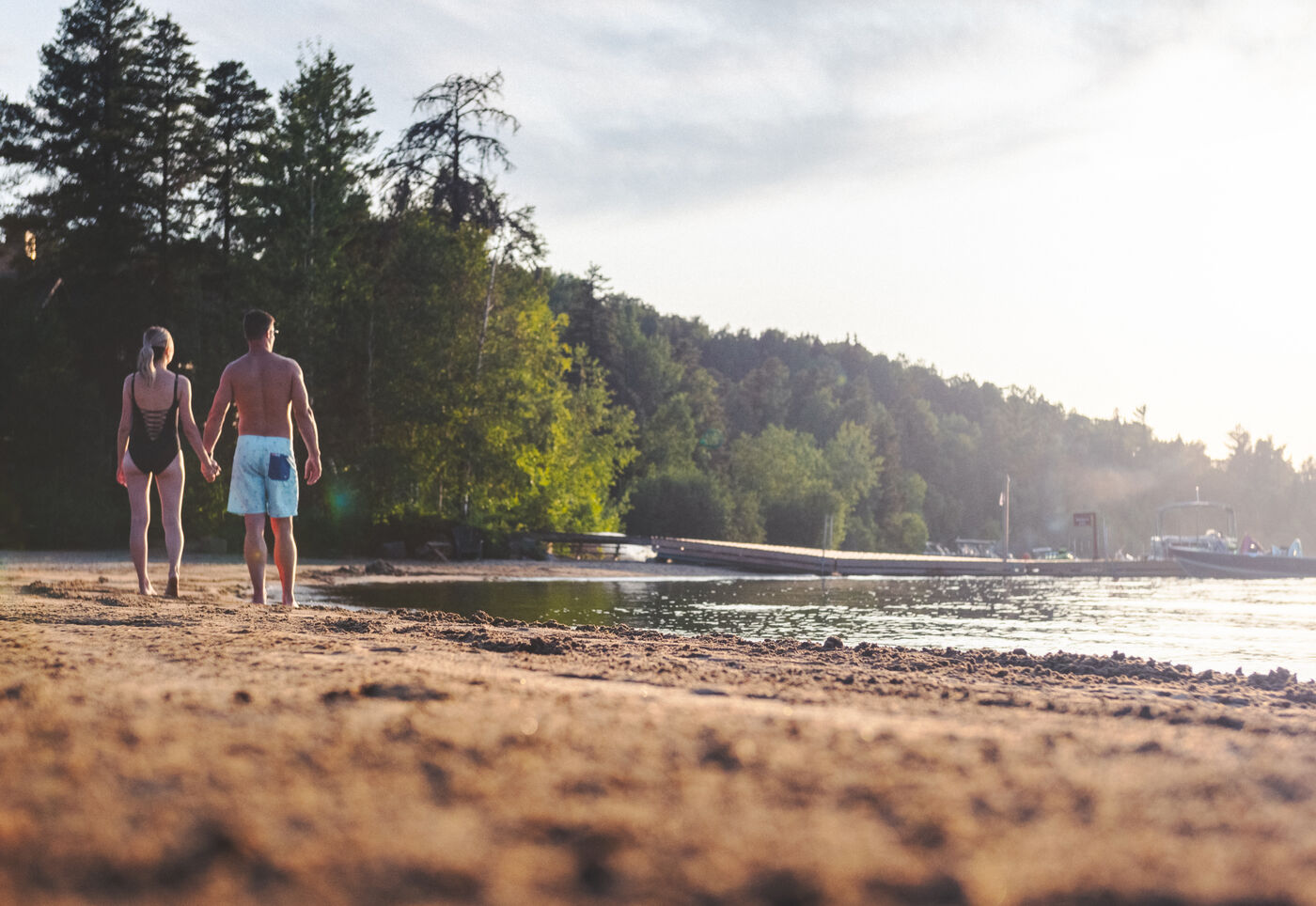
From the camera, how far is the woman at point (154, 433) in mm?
8523

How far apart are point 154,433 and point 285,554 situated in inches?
62.6

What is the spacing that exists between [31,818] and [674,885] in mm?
1074

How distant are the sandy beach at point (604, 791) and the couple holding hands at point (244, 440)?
3.74 metres

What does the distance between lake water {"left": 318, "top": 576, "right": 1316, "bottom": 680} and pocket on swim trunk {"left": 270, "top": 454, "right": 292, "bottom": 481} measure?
109 inches

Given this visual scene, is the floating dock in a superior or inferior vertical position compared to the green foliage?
inferior

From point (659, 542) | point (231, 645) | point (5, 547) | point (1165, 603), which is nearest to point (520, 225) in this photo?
point (659, 542)

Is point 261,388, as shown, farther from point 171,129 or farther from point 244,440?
point 171,129

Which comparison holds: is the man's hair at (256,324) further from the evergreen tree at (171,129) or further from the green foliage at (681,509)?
the green foliage at (681,509)

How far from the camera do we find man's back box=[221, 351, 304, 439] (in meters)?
8.00

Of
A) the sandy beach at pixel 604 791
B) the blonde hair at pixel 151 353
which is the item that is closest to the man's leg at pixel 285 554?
the blonde hair at pixel 151 353

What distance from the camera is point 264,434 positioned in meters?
8.05

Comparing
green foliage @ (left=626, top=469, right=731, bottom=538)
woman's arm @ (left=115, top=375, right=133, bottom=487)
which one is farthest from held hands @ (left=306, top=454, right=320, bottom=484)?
green foliage @ (left=626, top=469, right=731, bottom=538)

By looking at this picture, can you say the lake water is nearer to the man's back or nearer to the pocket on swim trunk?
the pocket on swim trunk

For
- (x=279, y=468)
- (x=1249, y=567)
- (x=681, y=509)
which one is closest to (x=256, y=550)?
(x=279, y=468)
